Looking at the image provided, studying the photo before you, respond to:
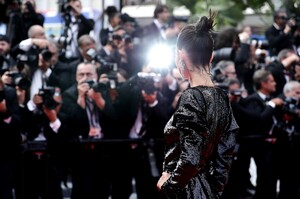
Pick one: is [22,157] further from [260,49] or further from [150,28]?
[260,49]

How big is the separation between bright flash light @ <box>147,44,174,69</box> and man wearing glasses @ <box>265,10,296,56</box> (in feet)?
8.70

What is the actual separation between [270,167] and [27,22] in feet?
12.6

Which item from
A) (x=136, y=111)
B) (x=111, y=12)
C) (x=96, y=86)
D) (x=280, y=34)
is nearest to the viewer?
(x=96, y=86)

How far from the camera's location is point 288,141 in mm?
9477

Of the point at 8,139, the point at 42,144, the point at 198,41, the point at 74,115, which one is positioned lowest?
the point at 42,144

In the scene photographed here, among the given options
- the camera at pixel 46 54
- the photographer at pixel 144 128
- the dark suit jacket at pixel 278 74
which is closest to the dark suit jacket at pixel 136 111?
the photographer at pixel 144 128

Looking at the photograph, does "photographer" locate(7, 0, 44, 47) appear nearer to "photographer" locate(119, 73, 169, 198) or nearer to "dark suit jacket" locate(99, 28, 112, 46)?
"dark suit jacket" locate(99, 28, 112, 46)

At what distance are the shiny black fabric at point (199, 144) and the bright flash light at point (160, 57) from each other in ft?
13.3

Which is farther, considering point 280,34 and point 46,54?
point 280,34

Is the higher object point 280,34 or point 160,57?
point 160,57

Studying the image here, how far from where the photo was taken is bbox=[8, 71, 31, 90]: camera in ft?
26.2

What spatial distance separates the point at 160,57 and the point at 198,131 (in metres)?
4.35

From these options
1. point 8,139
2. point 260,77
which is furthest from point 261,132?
point 8,139

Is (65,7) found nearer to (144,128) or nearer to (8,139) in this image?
(144,128)
